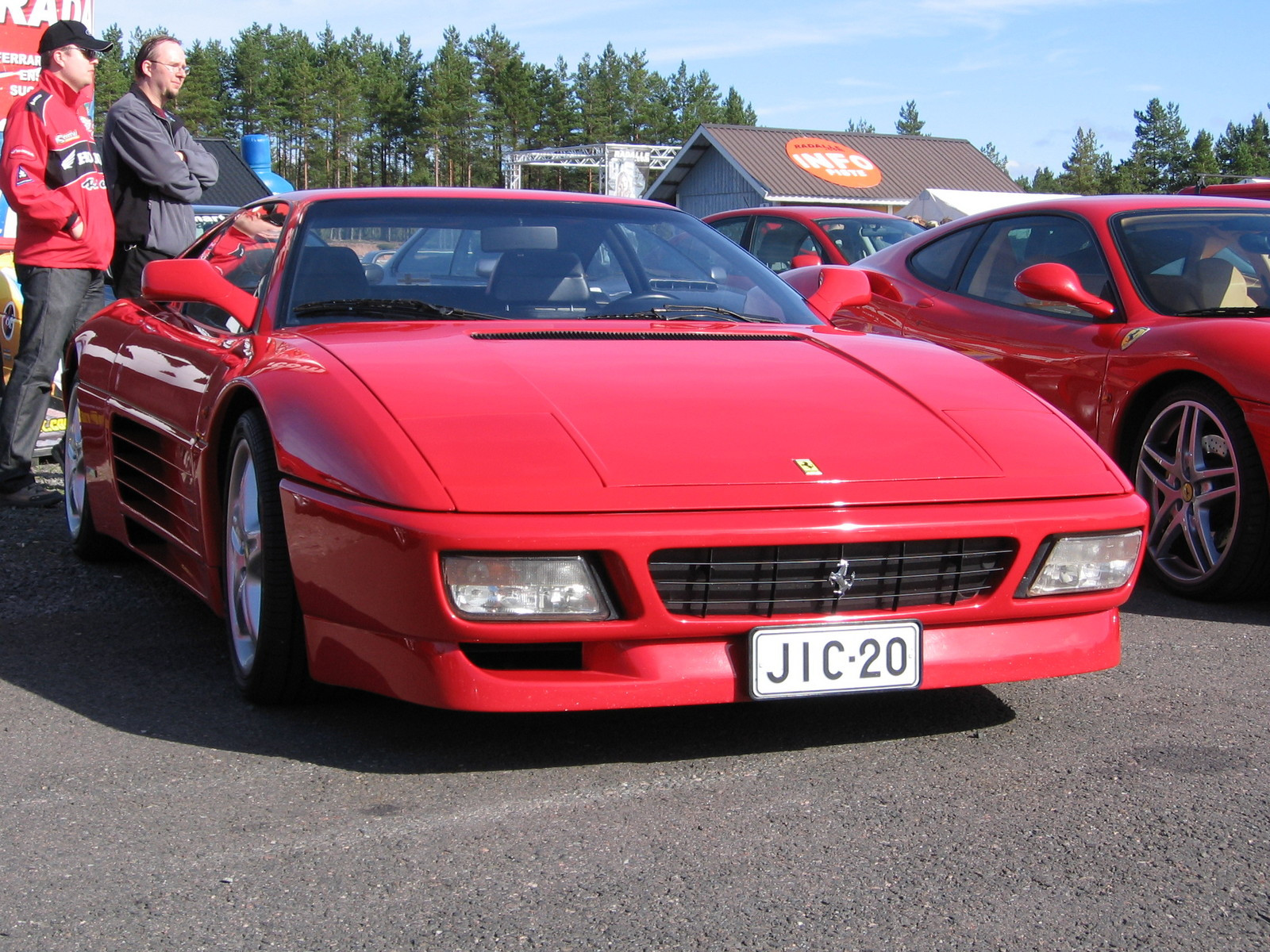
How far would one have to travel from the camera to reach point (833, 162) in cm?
4847

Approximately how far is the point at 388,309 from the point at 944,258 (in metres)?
3.05

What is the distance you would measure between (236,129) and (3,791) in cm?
9218

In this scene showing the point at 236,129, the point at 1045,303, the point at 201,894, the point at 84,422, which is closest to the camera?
the point at 201,894

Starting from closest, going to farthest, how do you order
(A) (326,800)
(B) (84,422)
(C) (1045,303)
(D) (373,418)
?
(A) (326,800) < (D) (373,418) < (B) (84,422) < (C) (1045,303)

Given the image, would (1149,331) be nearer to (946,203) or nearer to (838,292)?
(838,292)

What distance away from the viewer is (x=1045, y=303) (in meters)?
5.21

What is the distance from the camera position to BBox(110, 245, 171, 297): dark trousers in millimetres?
6051

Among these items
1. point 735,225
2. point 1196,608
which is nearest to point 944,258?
point 1196,608

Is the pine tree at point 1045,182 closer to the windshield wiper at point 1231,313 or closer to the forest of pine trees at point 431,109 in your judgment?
the forest of pine trees at point 431,109

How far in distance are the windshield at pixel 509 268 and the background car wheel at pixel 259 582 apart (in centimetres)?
48

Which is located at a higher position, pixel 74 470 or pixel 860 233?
pixel 860 233

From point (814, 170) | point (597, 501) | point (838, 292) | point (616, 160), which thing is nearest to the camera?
point (597, 501)

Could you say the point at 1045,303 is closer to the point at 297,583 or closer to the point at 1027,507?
the point at 1027,507

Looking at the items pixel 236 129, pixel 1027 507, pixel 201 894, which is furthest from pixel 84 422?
pixel 236 129
